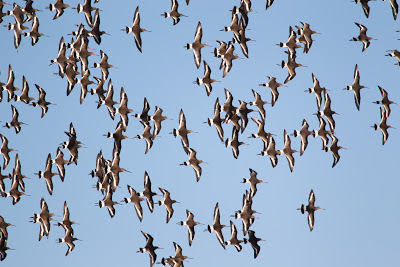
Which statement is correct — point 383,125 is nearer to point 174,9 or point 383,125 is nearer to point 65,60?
point 174,9

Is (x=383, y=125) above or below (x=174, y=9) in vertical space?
below

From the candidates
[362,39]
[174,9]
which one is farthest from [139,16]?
[362,39]

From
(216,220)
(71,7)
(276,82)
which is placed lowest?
(216,220)

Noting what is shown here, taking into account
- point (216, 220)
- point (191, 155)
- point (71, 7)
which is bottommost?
point (216, 220)

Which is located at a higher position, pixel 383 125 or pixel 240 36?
pixel 240 36

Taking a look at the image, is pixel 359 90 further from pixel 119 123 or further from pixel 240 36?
pixel 119 123

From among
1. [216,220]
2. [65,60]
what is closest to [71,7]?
[65,60]

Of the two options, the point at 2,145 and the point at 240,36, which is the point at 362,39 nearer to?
the point at 240,36

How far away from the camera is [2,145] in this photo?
155 feet

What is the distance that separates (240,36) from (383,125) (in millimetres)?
8555

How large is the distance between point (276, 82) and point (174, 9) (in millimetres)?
6886

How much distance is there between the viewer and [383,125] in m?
46.2

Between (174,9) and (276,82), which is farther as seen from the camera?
(276,82)

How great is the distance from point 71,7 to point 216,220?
42.0 ft
